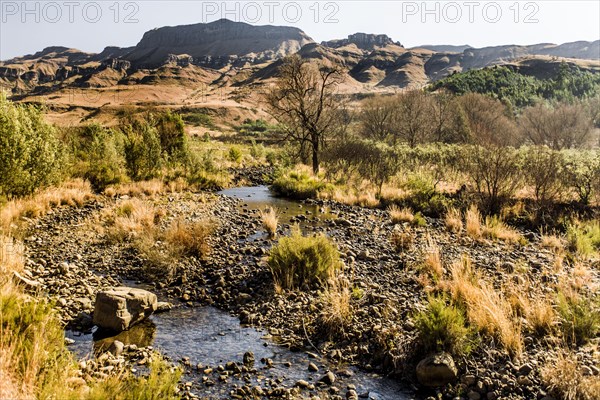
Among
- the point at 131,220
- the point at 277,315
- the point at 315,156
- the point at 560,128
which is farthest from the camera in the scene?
the point at 560,128

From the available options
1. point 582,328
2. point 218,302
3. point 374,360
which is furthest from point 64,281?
point 582,328

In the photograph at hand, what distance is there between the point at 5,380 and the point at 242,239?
30.4ft

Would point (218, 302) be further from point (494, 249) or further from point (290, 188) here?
point (290, 188)

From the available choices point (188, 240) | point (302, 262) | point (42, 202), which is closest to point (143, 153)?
point (42, 202)

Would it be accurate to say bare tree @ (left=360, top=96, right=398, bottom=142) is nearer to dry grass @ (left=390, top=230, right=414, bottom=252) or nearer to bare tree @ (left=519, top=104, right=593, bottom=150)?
bare tree @ (left=519, top=104, right=593, bottom=150)

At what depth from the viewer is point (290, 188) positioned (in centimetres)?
2203

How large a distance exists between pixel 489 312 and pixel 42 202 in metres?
15.7

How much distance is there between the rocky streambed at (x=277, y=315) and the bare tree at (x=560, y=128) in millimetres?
35630

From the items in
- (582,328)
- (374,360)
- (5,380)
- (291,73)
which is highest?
(291,73)

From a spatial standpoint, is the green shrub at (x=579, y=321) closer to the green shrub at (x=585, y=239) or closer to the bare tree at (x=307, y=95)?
the green shrub at (x=585, y=239)

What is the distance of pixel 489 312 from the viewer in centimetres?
662

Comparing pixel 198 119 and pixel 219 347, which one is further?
pixel 198 119

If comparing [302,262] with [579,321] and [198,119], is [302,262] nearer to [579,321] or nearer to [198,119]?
[579,321]

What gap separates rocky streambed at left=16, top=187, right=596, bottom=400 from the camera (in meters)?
5.70
